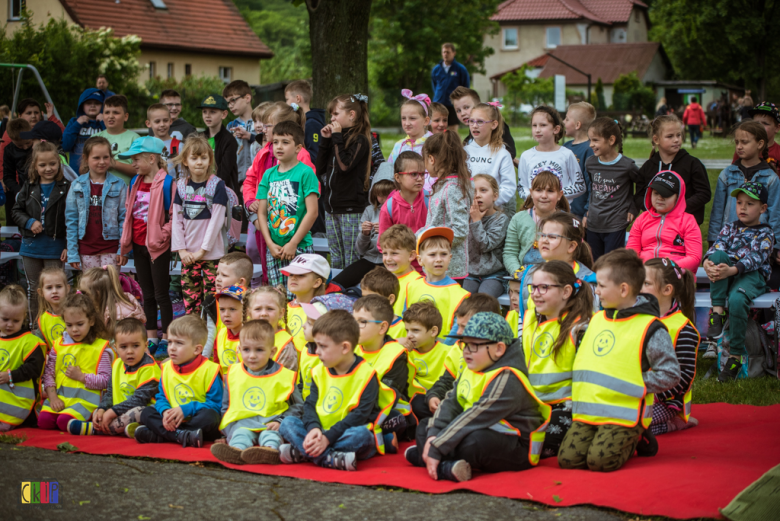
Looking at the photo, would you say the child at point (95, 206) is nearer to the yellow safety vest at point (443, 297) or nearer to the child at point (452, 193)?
the child at point (452, 193)

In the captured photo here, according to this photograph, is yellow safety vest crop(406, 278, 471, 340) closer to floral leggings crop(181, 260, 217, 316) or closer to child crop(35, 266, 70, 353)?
floral leggings crop(181, 260, 217, 316)

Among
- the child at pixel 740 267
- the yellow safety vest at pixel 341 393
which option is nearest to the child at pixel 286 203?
the yellow safety vest at pixel 341 393

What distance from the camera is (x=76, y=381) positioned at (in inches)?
231

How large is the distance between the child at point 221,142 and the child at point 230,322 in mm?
3343

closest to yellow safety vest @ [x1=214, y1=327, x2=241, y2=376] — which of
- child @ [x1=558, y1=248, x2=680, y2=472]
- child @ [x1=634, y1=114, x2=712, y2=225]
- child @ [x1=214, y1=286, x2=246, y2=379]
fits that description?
child @ [x1=214, y1=286, x2=246, y2=379]

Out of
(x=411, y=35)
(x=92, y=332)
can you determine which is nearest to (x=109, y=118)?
(x=92, y=332)

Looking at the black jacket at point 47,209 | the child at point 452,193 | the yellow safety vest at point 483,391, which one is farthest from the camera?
the black jacket at point 47,209

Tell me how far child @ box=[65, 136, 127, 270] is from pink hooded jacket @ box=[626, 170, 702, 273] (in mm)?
5018

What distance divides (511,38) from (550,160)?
64686 mm

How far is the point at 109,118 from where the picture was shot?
8961 mm

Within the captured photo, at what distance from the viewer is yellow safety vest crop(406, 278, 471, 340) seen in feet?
19.1

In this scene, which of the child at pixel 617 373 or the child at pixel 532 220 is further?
the child at pixel 532 220

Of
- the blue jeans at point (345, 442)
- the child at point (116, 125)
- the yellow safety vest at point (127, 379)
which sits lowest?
the blue jeans at point (345, 442)

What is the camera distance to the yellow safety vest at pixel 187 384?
17.7 ft
